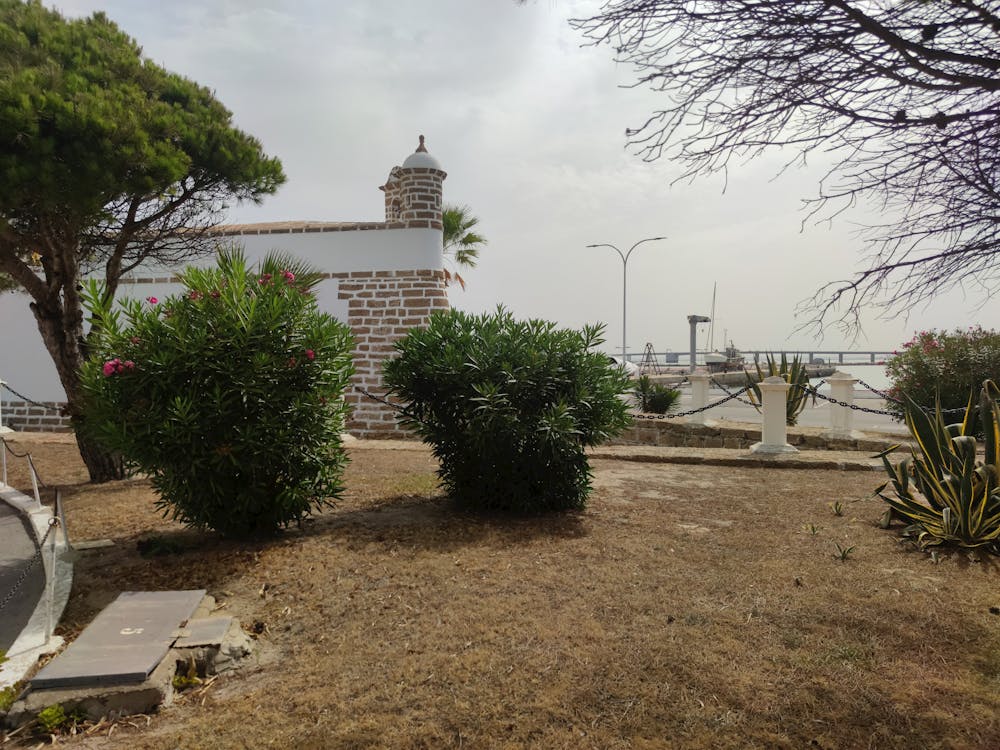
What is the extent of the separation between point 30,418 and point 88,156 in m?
9.77

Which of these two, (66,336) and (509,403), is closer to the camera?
(509,403)

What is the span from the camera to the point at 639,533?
521cm

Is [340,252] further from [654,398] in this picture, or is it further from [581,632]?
[581,632]

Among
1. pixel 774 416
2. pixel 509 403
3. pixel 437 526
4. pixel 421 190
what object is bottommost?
pixel 437 526

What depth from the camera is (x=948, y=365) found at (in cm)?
1206

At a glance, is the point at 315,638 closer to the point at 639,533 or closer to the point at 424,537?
the point at 424,537

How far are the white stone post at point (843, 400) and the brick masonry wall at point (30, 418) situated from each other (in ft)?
46.4

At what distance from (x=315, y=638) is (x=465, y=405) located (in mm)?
2424

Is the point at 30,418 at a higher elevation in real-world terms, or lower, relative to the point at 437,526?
higher

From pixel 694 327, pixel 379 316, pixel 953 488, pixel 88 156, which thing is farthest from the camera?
pixel 694 327

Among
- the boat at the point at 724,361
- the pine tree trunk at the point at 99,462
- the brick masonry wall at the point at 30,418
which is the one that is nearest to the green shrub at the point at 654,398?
the pine tree trunk at the point at 99,462

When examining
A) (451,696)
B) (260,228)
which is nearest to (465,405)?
(451,696)

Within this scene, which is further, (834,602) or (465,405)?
(465,405)

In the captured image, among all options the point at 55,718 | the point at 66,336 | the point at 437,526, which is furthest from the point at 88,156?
the point at 55,718
